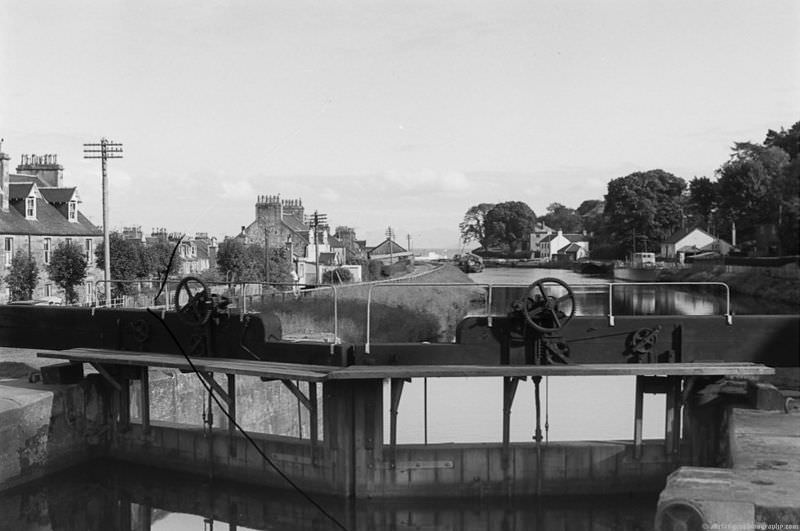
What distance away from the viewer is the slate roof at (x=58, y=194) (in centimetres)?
4088

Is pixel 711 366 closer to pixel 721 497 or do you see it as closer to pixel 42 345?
pixel 721 497

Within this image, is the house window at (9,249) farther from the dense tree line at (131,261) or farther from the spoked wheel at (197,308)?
the spoked wheel at (197,308)

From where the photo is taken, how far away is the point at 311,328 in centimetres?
3453

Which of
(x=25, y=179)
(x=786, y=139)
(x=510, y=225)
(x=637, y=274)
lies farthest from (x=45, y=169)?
(x=510, y=225)

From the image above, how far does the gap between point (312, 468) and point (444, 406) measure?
34.6 ft

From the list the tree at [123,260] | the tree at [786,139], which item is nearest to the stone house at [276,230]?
the tree at [123,260]

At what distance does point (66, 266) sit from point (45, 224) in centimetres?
296

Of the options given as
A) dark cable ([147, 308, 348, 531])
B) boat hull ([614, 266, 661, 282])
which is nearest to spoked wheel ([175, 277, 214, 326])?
dark cable ([147, 308, 348, 531])

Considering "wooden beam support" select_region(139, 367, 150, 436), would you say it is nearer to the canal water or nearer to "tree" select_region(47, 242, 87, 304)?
the canal water

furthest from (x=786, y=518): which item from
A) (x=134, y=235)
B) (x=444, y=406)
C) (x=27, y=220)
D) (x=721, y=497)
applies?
(x=134, y=235)

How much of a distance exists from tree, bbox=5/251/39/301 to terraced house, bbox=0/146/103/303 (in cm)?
37

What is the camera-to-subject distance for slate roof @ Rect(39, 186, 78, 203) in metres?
40.9

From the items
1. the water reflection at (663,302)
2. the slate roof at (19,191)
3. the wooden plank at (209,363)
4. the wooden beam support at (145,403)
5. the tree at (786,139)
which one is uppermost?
the tree at (786,139)

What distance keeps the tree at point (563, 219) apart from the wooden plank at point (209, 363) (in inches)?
4644
